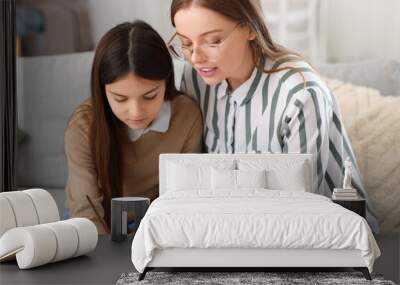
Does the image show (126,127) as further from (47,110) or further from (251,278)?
(251,278)

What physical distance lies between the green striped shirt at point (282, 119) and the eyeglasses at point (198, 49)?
111 millimetres

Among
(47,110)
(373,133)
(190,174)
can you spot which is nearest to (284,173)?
(190,174)

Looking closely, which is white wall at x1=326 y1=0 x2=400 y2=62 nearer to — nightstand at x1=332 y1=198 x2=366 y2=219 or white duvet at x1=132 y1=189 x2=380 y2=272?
nightstand at x1=332 y1=198 x2=366 y2=219

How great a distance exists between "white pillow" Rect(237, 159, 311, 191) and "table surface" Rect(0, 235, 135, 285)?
3.52ft

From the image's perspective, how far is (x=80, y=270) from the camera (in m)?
4.82

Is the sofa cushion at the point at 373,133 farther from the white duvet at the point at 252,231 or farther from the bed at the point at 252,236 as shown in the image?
the white duvet at the point at 252,231

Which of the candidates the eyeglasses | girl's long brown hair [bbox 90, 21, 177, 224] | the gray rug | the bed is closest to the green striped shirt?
the eyeglasses

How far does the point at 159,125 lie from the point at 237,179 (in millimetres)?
968

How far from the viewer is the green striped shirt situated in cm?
586

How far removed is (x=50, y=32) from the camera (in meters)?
6.34

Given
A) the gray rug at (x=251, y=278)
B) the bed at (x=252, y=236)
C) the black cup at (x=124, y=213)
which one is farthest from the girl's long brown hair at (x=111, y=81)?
the gray rug at (x=251, y=278)

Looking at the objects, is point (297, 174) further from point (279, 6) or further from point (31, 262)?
point (31, 262)

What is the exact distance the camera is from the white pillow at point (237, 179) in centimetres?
549

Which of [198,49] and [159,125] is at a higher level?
[198,49]
